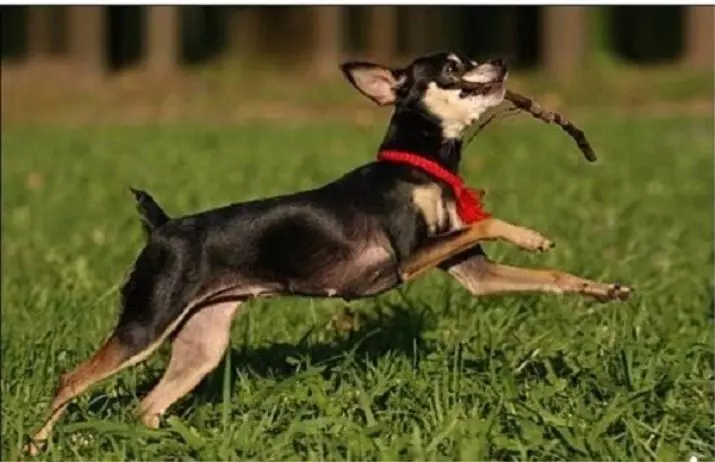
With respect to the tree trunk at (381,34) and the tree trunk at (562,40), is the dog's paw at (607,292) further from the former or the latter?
the tree trunk at (381,34)

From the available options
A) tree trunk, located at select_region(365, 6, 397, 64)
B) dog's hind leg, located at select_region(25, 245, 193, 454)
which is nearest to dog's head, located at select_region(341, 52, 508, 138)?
dog's hind leg, located at select_region(25, 245, 193, 454)

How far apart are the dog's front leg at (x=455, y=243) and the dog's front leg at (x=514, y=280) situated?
12 centimetres

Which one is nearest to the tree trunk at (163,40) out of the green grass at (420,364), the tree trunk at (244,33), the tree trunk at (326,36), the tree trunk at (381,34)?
the tree trunk at (244,33)

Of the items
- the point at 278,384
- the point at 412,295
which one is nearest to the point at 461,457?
the point at 278,384

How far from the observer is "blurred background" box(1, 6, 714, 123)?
2372 cm

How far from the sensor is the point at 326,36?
2764 cm

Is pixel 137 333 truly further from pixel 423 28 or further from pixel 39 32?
pixel 423 28

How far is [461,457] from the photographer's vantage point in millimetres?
4336

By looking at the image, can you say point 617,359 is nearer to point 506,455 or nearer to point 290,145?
point 506,455

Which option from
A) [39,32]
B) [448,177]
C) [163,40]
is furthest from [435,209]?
[39,32]

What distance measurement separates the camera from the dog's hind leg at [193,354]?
4789mm

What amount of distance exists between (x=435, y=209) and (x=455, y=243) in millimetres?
179

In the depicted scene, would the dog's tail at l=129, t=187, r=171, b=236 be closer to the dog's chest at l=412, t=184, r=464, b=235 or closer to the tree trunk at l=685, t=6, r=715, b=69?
the dog's chest at l=412, t=184, r=464, b=235

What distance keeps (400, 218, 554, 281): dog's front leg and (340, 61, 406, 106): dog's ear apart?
563 millimetres
